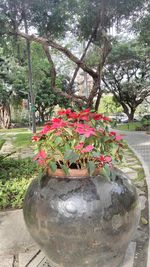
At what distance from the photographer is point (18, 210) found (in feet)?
10.8

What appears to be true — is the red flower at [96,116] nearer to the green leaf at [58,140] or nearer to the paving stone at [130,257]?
the green leaf at [58,140]

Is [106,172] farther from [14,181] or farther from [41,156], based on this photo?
[14,181]

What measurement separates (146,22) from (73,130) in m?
8.72

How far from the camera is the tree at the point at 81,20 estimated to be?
28.3ft

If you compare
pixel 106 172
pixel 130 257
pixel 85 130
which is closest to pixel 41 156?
pixel 85 130

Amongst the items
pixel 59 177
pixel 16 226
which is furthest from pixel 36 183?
pixel 16 226

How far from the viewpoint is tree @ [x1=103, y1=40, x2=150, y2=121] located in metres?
18.9

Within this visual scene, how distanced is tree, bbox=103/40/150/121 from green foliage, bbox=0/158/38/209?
51.2 feet

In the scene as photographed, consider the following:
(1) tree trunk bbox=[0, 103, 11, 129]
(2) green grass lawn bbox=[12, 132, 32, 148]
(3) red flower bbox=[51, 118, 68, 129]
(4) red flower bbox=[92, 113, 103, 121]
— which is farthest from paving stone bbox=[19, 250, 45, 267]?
(1) tree trunk bbox=[0, 103, 11, 129]

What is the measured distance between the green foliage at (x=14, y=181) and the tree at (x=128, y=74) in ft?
51.2

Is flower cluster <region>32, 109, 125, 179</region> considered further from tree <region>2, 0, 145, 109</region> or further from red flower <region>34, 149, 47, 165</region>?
tree <region>2, 0, 145, 109</region>

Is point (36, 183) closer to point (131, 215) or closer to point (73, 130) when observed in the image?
point (73, 130)

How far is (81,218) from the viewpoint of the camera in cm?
196

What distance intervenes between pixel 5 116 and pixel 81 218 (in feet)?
69.8
